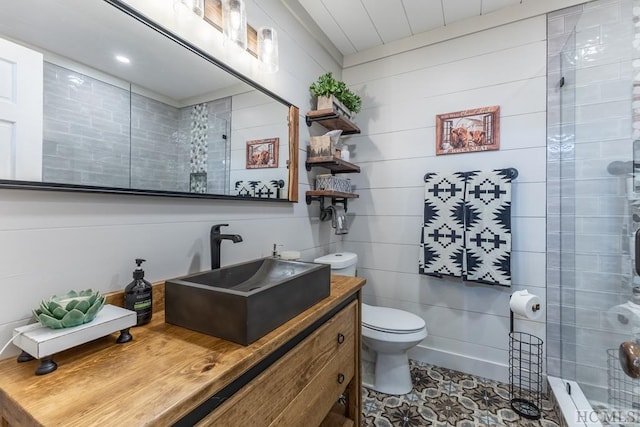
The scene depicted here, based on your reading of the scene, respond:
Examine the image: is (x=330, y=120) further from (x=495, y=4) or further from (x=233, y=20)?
(x=495, y=4)

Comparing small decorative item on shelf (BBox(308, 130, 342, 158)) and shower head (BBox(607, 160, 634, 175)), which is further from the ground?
small decorative item on shelf (BBox(308, 130, 342, 158))

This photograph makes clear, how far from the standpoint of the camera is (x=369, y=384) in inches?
75.9

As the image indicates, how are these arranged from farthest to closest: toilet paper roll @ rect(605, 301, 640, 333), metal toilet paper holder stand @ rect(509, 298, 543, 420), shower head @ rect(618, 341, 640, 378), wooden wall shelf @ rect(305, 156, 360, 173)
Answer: wooden wall shelf @ rect(305, 156, 360, 173), metal toilet paper holder stand @ rect(509, 298, 543, 420), toilet paper roll @ rect(605, 301, 640, 333), shower head @ rect(618, 341, 640, 378)

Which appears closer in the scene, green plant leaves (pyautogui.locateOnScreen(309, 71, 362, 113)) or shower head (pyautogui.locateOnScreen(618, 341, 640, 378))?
shower head (pyautogui.locateOnScreen(618, 341, 640, 378))

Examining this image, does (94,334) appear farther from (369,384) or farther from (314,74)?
(314,74)

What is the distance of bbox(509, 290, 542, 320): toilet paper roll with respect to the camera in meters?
1.69

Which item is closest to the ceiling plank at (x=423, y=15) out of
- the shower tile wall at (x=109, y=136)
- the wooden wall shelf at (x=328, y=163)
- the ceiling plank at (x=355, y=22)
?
the ceiling plank at (x=355, y=22)

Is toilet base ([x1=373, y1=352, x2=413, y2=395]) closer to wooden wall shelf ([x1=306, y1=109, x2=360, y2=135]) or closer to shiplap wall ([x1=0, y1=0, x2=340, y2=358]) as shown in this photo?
shiplap wall ([x1=0, y1=0, x2=340, y2=358])

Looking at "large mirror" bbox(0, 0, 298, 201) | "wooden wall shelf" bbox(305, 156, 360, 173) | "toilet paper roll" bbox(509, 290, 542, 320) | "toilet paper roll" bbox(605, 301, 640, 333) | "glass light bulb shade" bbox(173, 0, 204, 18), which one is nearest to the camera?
"large mirror" bbox(0, 0, 298, 201)

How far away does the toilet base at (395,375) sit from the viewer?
1.83 meters

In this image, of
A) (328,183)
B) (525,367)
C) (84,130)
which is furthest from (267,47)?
(525,367)

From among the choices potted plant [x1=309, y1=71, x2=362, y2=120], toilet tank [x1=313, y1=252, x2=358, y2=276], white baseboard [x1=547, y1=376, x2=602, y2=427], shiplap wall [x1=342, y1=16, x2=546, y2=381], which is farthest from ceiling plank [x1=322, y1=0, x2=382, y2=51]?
white baseboard [x1=547, y1=376, x2=602, y2=427]

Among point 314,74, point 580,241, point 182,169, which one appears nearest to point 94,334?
point 182,169

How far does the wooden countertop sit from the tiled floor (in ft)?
4.04
